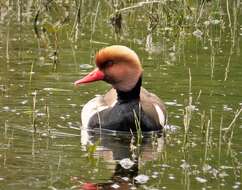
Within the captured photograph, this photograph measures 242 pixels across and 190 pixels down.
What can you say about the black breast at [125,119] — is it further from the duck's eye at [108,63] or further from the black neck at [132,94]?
the duck's eye at [108,63]

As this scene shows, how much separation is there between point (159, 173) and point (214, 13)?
→ 8.47 metres

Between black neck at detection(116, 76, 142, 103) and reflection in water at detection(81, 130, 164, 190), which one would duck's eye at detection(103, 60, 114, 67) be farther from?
reflection in water at detection(81, 130, 164, 190)

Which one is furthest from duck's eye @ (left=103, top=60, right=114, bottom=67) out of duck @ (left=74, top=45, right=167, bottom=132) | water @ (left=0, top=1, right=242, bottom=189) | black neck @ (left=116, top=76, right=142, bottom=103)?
water @ (left=0, top=1, right=242, bottom=189)

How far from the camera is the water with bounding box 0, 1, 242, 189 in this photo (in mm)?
8703

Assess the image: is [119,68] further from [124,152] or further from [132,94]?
[124,152]

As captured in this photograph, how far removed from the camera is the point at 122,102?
438 inches

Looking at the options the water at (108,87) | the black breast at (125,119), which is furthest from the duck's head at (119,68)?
the water at (108,87)

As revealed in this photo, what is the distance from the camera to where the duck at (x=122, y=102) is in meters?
10.9

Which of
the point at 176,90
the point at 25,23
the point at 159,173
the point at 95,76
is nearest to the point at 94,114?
the point at 95,76

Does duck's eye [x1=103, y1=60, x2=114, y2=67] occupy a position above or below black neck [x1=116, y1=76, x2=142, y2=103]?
above

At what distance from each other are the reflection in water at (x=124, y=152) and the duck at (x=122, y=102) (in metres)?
0.16

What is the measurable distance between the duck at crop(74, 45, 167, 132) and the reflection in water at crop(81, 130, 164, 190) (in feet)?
0.52

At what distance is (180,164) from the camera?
356 inches

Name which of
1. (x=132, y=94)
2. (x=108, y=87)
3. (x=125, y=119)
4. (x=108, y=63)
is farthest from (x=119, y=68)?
(x=108, y=87)
